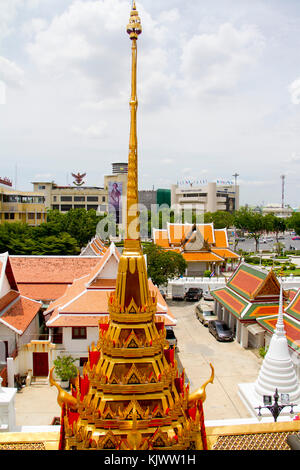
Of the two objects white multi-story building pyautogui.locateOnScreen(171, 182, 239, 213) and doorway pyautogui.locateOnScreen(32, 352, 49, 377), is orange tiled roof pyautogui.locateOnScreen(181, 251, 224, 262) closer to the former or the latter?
doorway pyautogui.locateOnScreen(32, 352, 49, 377)

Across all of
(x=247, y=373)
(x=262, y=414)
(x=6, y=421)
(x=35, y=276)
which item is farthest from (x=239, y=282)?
(x=6, y=421)

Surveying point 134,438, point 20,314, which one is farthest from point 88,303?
point 134,438

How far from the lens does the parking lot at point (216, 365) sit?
51.8ft

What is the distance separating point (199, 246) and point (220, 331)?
21.1 metres

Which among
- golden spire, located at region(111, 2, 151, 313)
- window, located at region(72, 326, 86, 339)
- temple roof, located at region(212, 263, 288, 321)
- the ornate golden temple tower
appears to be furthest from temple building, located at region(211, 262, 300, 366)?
golden spire, located at region(111, 2, 151, 313)

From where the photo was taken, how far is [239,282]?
26438 millimetres

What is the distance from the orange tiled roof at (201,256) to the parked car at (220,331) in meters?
17.1

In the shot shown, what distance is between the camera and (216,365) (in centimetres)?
2036

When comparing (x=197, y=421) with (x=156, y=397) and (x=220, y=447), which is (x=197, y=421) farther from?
(x=220, y=447)

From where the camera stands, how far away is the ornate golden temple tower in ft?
22.6

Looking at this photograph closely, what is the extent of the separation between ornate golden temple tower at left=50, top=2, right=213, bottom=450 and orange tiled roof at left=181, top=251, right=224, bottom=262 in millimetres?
34644

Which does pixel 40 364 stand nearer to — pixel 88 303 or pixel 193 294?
pixel 88 303

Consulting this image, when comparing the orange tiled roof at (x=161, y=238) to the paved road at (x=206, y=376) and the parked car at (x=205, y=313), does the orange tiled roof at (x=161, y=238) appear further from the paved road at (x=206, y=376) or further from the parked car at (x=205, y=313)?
the paved road at (x=206, y=376)

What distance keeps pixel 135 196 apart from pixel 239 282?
2015 centimetres
